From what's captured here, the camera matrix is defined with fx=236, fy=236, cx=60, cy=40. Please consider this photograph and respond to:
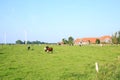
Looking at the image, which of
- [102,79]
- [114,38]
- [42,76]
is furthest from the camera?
[114,38]

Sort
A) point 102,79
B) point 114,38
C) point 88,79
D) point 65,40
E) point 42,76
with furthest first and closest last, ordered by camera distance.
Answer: point 65,40, point 114,38, point 42,76, point 88,79, point 102,79

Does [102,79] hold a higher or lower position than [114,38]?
lower

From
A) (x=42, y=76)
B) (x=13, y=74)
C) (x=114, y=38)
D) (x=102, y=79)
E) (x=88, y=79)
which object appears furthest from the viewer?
(x=114, y=38)

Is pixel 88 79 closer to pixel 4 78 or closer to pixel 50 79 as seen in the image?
pixel 50 79

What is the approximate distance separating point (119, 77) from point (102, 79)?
170 cm

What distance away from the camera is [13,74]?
17.5m

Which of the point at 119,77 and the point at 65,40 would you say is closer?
the point at 119,77

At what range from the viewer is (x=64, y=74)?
17000 mm

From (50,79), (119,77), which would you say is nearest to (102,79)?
(119,77)

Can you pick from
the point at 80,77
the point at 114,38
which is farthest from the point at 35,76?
the point at 114,38

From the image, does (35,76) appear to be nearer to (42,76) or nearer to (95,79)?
(42,76)

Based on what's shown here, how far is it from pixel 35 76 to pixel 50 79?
1529 millimetres

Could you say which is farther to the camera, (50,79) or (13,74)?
(13,74)

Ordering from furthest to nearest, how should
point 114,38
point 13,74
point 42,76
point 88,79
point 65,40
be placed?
point 65,40
point 114,38
point 13,74
point 42,76
point 88,79
